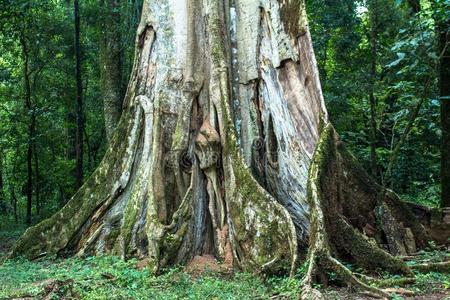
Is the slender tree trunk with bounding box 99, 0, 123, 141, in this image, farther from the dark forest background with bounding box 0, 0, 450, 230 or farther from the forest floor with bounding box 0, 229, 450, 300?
the forest floor with bounding box 0, 229, 450, 300

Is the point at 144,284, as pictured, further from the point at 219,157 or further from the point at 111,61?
the point at 111,61

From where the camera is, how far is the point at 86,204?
840 cm

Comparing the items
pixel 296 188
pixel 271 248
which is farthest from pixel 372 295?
pixel 296 188

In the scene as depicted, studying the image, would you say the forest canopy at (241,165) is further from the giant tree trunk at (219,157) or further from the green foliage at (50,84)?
the green foliage at (50,84)

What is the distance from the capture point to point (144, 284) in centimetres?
594

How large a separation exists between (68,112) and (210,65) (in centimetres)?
966

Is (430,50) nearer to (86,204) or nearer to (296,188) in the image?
(296,188)

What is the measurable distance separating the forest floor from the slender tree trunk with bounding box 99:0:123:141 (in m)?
5.54

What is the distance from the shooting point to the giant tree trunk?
6875 millimetres

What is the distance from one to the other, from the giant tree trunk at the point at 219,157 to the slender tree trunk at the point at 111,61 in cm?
381

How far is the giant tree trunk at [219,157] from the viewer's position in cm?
688

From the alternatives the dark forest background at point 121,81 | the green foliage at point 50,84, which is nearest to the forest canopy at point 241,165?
the dark forest background at point 121,81

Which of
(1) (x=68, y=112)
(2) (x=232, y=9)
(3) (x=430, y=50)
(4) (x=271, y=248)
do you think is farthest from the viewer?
(1) (x=68, y=112)

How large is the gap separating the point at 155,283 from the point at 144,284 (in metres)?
0.13
